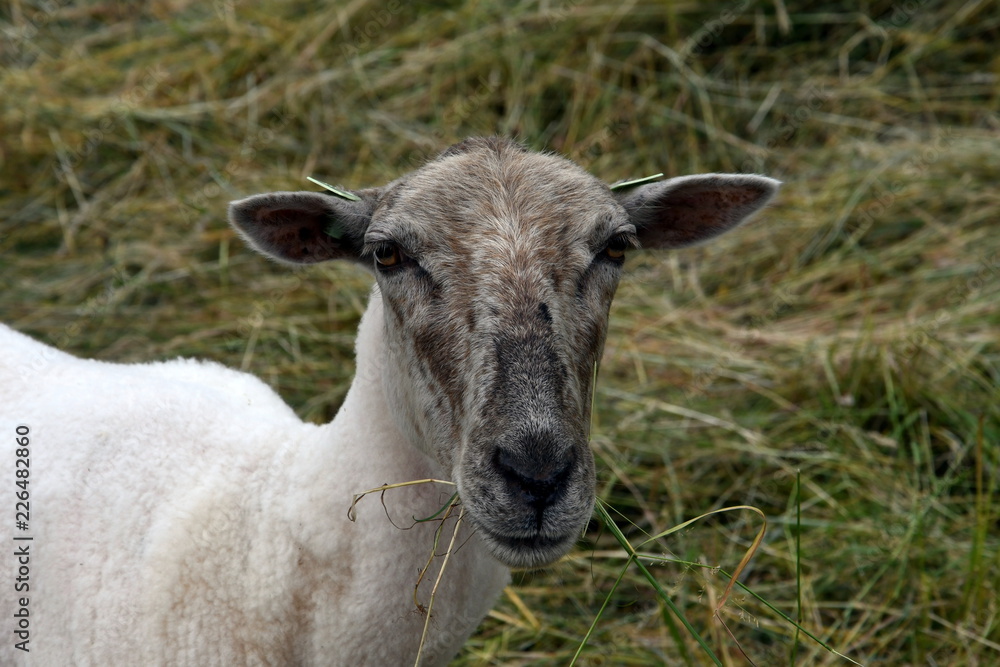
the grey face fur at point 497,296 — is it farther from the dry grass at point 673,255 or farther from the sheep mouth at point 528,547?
the dry grass at point 673,255

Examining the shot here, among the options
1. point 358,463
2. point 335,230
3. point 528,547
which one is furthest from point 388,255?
point 528,547

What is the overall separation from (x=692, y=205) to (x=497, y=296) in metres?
1.19

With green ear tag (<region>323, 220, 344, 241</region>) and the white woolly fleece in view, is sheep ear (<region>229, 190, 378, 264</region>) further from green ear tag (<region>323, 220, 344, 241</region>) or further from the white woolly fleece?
the white woolly fleece

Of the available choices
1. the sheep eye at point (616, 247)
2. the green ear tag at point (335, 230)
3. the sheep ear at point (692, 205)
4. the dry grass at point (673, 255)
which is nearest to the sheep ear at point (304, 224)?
the green ear tag at point (335, 230)

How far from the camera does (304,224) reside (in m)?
3.20

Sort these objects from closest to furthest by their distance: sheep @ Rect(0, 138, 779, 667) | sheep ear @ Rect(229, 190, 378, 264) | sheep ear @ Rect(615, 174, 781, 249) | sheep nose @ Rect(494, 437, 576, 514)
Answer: sheep nose @ Rect(494, 437, 576, 514)
sheep @ Rect(0, 138, 779, 667)
sheep ear @ Rect(229, 190, 378, 264)
sheep ear @ Rect(615, 174, 781, 249)

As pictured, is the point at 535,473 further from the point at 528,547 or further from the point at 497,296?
the point at 497,296

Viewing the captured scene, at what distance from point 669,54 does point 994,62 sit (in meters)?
2.77

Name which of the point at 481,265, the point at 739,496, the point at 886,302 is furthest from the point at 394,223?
the point at 886,302

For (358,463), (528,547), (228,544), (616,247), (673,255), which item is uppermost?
(616,247)

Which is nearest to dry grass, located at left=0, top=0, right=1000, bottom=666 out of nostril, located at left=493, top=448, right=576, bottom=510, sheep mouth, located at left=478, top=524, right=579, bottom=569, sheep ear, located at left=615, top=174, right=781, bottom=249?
sheep ear, located at left=615, top=174, right=781, bottom=249

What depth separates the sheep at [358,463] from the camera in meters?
2.67

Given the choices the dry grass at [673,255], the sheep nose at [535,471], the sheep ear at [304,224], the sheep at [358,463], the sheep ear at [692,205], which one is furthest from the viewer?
the dry grass at [673,255]

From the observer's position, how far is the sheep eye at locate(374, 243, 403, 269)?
2.92 meters
